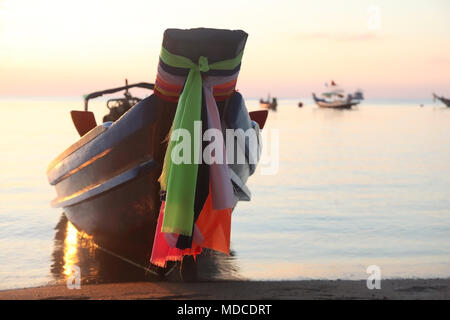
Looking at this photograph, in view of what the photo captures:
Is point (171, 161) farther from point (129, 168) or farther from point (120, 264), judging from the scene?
point (120, 264)

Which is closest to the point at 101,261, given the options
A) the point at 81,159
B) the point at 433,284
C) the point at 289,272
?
the point at 81,159

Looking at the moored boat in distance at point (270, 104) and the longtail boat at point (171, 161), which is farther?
the moored boat in distance at point (270, 104)

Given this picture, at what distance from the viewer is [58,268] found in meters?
8.12

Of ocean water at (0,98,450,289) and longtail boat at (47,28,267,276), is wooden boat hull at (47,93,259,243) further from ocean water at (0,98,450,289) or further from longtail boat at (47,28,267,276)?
ocean water at (0,98,450,289)

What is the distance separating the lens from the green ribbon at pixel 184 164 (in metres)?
5.93

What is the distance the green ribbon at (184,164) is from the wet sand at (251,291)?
62 centimetres

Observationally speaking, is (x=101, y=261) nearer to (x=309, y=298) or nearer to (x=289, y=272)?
(x=289, y=272)

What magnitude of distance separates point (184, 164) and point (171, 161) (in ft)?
0.47

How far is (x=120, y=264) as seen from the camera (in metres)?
7.83

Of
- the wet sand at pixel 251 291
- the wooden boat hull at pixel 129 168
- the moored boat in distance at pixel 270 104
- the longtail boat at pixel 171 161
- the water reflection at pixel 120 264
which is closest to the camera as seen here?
the wet sand at pixel 251 291

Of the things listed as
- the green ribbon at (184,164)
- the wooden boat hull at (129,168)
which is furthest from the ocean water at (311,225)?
the green ribbon at (184,164)

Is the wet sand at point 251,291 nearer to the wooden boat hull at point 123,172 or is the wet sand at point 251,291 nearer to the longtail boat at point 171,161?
the longtail boat at point 171,161

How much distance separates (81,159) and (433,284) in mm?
3777
